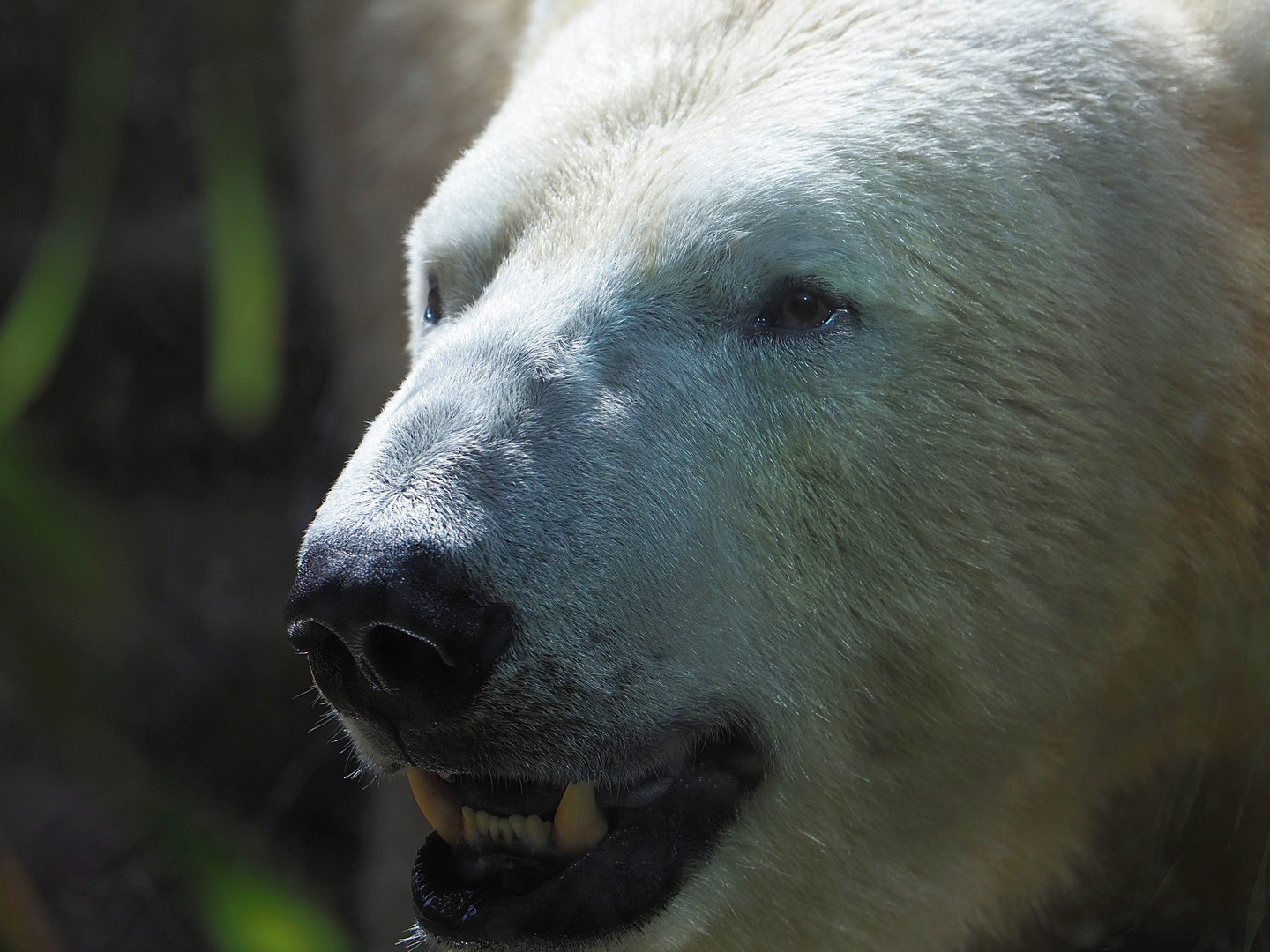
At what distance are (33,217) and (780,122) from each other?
2341mm

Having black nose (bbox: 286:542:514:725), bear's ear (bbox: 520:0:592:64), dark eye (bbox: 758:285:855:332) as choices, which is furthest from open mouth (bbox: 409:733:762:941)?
bear's ear (bbox: 520:0:592:64)

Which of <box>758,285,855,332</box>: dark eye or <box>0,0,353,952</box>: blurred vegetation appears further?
<box>0,0,353,952</box>: blurred vegetation

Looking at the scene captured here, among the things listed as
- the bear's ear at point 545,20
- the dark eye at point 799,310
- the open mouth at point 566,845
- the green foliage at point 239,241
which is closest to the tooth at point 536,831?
the open mouth at point 566,845

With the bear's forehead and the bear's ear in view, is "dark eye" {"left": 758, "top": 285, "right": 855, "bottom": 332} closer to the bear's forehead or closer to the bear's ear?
the bear's forehead

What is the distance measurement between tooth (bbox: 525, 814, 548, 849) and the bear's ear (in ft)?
3.26

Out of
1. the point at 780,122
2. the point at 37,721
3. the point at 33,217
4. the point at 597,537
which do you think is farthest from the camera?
the point at 33,217

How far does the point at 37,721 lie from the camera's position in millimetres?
1822

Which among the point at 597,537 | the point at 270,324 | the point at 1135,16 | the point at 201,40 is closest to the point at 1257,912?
the point at 597,537

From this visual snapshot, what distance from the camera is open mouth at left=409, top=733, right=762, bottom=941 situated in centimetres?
116

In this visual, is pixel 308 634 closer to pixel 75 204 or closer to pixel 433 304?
pixel 433 304

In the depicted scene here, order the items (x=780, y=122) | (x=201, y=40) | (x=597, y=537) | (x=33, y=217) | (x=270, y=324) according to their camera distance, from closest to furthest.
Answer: (x=597, y=537) < (x=780, y=122) < (x=270, y=324) < (x=201, y=40) < (x=33, y=217)

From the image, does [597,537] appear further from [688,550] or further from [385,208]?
[385,208]

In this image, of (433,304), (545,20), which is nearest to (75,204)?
(545,20)

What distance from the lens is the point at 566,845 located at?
1188mm
